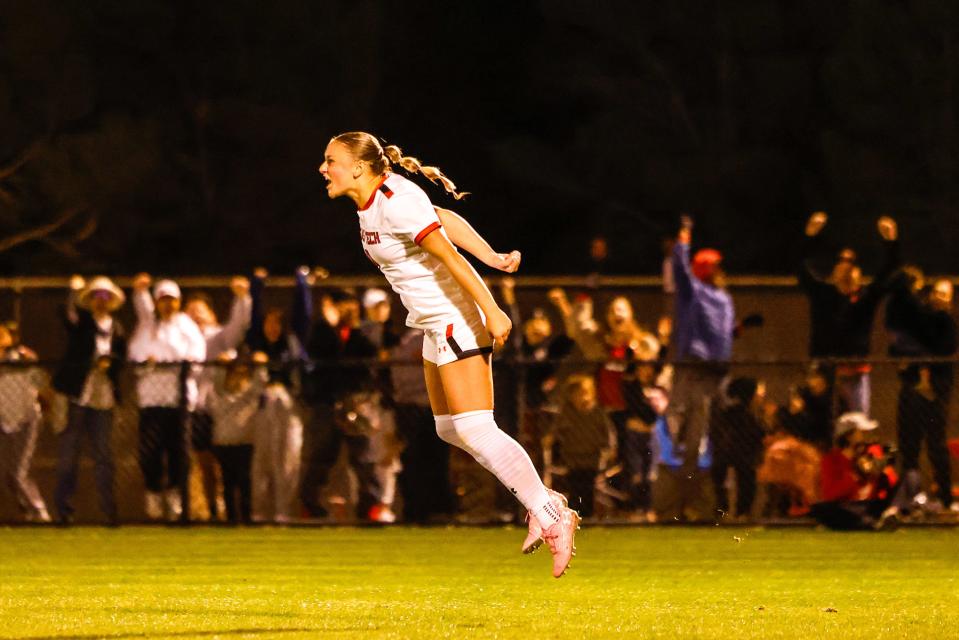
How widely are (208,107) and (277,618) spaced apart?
34.2 metres

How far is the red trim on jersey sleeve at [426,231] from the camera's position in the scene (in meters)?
8.27

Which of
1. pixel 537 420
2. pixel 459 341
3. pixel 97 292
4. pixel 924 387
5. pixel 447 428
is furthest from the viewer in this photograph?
pixel 97 292

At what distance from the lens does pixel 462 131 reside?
4591 centimetres

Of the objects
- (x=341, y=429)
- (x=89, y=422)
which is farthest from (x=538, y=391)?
(x=89, y=422)

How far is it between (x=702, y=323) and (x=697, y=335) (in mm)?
101

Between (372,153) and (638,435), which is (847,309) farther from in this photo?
(372,153)

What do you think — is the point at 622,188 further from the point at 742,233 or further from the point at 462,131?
the point at 462,131

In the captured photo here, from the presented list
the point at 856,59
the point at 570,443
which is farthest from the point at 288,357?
the point at 856,59

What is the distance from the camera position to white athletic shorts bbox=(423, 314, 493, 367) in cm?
838

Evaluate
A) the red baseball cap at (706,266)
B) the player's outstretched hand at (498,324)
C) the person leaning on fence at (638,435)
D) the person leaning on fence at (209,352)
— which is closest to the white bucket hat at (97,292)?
the person leaning on fence at (209,352)

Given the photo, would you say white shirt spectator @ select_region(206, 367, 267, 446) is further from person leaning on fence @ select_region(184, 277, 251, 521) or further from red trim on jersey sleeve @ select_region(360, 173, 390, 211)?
red trim on jersey sleeve @ select_region(360, 173, 390, 211)

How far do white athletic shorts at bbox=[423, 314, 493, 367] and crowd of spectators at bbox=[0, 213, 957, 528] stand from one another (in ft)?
17.1

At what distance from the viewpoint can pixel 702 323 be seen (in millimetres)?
14430

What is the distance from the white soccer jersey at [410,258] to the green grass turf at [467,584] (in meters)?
1.39
